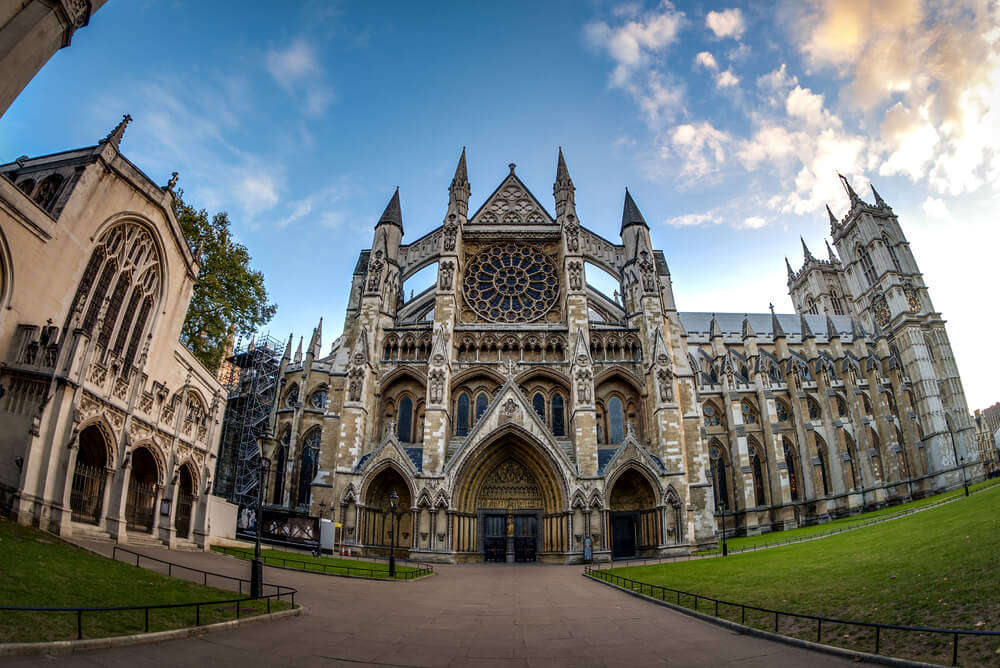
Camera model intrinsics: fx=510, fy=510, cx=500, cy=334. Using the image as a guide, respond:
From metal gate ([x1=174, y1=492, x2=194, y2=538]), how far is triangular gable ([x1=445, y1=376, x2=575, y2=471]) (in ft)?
36.2

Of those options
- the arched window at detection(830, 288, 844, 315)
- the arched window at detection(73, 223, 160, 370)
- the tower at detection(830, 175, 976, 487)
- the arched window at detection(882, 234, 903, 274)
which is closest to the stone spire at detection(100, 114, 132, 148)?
the arched window at detection(73, 223, 160, 370)

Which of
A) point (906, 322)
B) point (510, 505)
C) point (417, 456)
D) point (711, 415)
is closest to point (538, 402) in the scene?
point (510, 505)

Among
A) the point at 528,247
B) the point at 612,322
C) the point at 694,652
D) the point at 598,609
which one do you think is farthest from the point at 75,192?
the point at 612,322

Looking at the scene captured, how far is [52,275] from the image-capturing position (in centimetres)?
1503

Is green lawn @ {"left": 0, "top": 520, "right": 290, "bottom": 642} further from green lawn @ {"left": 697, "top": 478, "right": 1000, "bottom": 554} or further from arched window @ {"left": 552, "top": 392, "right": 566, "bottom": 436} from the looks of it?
green lawn @ {"left": 697, "top": 478, "right": 1000, "bottom": 554}

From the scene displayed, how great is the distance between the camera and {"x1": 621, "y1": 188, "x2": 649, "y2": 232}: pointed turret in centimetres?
3303

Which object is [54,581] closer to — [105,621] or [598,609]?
[105,621]

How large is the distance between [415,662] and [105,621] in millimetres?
4304

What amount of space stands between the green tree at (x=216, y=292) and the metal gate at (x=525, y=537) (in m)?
18.4

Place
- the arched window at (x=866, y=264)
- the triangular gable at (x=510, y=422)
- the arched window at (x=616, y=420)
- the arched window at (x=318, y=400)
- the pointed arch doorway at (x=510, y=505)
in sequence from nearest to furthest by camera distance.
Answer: the pointed arch doorway at (x=510, y=505), the triangular gable at (x=510, y=422), the arched window at (x=616, y=420), the arched window at (x=318, y=400), the arched window at (x=866, y=264)

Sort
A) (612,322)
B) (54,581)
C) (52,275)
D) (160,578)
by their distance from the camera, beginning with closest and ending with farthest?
(54,581) < (160,578) < (52,275) < (612,322)

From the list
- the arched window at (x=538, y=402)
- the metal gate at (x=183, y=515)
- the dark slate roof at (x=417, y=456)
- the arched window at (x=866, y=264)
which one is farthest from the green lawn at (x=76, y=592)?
the arched window at (x=866, y=264)

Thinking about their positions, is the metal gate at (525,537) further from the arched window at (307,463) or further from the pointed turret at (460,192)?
the pointed turret at (460,192)

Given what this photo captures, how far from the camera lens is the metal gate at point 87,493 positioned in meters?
14.2
